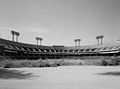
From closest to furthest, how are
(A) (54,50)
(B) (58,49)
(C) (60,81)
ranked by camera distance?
(C) (60,81) < (A) (54,50) < (B) (58,49)

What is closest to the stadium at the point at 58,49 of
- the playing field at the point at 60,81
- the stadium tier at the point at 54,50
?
the stadium tier at the point at 54,50

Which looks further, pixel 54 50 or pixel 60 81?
pixel 54 50

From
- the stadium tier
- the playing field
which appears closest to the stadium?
the stadium tier

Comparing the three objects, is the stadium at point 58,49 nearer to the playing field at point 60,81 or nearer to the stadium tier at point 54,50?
the stadium tier at point 54,50

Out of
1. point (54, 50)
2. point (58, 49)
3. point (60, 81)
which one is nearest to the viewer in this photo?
point (60, 81)

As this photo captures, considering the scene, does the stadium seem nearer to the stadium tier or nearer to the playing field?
the stadium tier

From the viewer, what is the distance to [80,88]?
6.16 meters

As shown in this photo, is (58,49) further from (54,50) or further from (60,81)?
(60,81)

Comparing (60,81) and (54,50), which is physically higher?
(54,50)

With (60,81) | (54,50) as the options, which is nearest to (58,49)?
(54,50)

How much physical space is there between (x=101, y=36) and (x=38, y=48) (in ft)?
196

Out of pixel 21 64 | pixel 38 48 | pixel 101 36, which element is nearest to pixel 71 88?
pixel 21 64

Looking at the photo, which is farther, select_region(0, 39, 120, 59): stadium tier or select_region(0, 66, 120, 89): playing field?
select_region(0, 39, 120, 59): stadium tier

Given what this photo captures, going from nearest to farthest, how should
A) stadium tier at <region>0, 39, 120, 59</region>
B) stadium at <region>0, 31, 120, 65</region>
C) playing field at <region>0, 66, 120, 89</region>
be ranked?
playing field at <region>0, 66, 120, 89</region> < stadium tier at <region>0, 39, 120, 59</region> < stadium at <region>0, 31, 120, 65</region>
